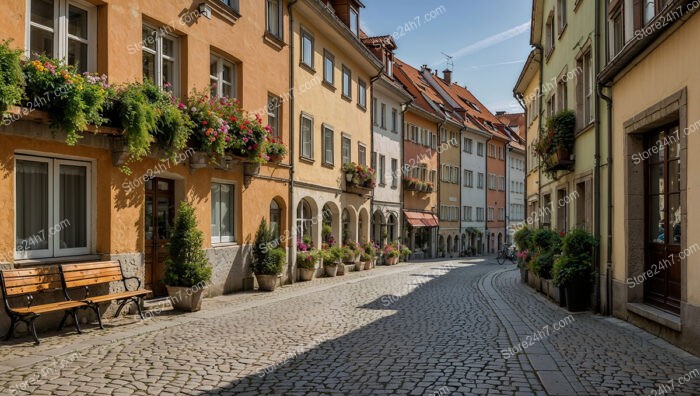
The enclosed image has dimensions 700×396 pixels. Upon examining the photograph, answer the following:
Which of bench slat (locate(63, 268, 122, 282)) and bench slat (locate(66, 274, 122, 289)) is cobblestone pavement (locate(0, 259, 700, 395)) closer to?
bench slat (locate(66, 274, 122, 289))

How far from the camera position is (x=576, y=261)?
13.1m

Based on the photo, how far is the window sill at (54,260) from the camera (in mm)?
9777

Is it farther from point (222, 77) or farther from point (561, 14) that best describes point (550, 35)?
point (222, 77)

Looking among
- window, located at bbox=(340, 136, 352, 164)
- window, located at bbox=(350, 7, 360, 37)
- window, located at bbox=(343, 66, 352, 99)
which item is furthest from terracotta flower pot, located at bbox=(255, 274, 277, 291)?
window, located at bbox=(350, 7, 360, 37)

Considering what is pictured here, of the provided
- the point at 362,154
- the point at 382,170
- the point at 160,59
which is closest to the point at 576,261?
the point at 160,59

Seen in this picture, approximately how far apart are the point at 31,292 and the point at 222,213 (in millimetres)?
7112

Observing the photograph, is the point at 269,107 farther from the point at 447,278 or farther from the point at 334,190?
the point at 447,278

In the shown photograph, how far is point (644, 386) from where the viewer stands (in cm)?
664

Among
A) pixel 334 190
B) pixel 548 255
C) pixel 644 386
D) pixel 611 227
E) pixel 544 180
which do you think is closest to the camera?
pixel 644 386

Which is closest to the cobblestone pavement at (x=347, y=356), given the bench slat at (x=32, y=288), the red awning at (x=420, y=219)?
the bench slat at (x=32, y=288)

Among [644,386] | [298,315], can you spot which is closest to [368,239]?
[298,315]

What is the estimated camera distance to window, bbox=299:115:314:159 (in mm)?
21391

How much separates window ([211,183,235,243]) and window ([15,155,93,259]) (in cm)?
466

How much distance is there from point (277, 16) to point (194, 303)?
10394mm
